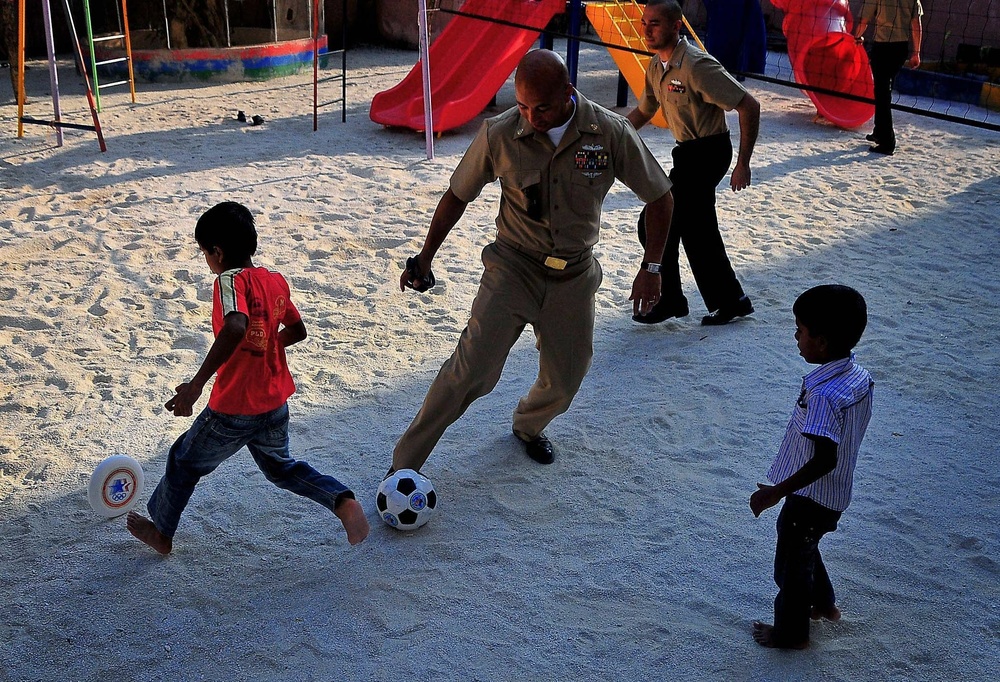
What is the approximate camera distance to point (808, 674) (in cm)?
309

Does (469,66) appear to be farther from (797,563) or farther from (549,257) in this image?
(797,563)

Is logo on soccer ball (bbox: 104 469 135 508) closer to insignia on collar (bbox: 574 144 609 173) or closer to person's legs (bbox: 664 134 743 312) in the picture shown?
insignia on collar (bbox: 574 144 609 173)

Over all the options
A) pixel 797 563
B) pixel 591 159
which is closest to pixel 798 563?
pixel 797 563

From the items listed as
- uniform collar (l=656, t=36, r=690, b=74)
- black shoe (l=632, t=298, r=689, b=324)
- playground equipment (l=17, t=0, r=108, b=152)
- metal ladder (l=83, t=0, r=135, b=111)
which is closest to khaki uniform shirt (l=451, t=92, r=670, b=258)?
uniform collar (l=656, t=36, r=690, b=74)

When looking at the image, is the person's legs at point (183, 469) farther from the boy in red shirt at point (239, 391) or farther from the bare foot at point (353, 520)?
the bare foot at point (353, 520)

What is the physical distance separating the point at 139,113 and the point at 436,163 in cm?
407

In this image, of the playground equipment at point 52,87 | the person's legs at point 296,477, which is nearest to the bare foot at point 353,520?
the person's legs at point 296,477

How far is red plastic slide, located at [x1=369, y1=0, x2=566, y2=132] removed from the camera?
10633 mm

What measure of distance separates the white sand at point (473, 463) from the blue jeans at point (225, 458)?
0.27 metres

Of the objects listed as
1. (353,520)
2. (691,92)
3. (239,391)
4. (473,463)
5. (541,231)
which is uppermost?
(691,92)

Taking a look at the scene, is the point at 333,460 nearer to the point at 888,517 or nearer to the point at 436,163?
the point at 888,517

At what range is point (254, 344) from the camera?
322 centimetres

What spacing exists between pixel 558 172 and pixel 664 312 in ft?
8.19

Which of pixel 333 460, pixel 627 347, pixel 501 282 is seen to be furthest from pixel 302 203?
pixel 501 282
